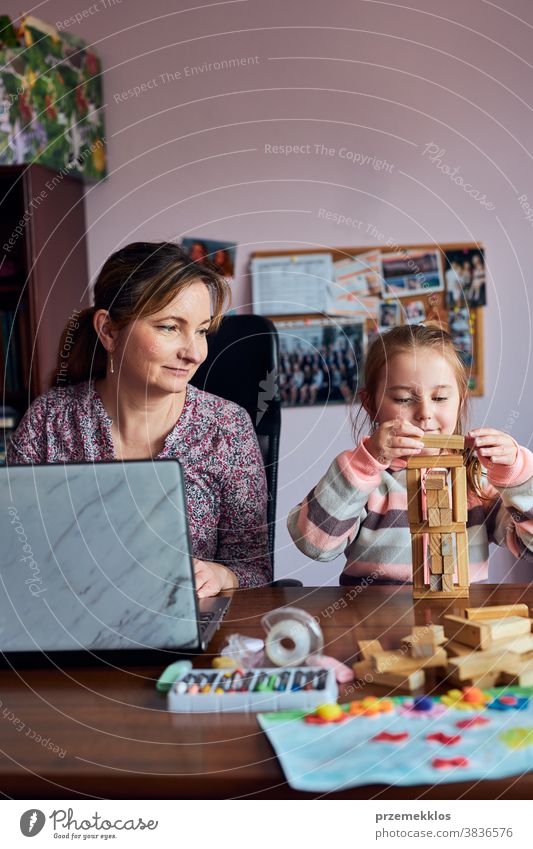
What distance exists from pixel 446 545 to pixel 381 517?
375 mm

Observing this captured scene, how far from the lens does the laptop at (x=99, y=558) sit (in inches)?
41.4

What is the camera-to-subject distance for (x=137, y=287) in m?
1.83

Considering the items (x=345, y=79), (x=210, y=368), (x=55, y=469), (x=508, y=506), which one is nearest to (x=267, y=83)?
(x=345, y=79)

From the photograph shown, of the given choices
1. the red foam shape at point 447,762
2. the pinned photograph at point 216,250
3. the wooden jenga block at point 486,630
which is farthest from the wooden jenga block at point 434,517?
the pinned photograph at point 216,250

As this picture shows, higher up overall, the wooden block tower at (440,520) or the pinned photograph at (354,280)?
the pinned photograph at (354,280)

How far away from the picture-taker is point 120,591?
107 centimetres

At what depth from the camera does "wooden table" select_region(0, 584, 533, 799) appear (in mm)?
797

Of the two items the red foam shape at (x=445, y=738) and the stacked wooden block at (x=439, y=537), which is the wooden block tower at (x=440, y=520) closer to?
the stacked wooden block at (x=439, y=537)

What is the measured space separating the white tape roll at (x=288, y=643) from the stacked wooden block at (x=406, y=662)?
0.23 ft

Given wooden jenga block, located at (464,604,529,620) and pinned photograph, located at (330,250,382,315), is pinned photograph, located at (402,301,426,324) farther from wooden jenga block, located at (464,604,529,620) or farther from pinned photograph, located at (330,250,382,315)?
wooden jenga block, located at (464,604,529,620)

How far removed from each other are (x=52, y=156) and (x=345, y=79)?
43.8 inches

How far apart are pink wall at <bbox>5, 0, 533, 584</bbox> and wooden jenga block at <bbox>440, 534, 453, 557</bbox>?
2.02m

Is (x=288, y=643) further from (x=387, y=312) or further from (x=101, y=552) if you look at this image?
(x=387, y=312)

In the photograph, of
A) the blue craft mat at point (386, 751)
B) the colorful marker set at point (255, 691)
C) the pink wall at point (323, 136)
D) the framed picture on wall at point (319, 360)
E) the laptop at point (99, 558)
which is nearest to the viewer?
the blue craft mat at point (386, 751)
